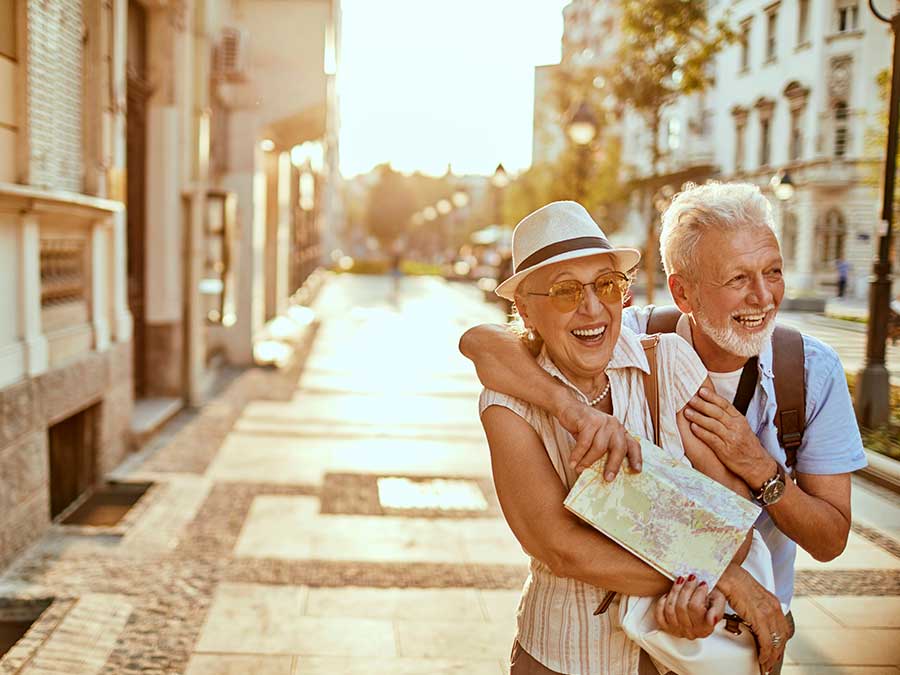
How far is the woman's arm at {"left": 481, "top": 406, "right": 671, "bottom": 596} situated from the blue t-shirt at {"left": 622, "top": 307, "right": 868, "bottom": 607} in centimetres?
48

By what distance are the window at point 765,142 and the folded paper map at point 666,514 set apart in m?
11.7

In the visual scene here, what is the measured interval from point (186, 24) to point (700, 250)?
31.0 ft

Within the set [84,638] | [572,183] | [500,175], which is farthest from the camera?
[500,175]


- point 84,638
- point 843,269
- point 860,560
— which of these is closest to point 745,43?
point 843,269

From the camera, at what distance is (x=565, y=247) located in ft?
7.29

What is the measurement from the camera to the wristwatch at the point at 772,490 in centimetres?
217

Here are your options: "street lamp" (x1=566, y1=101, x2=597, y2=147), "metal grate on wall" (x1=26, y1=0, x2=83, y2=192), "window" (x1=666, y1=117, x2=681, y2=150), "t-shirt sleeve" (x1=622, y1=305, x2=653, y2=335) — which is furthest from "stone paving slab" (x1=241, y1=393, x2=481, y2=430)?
"window" (x1=666, y1=117, x2=681, y2=150)

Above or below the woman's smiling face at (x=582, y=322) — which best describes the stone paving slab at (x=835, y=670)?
below

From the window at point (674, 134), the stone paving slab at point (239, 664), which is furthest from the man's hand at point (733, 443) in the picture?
the window at point (674, 134)

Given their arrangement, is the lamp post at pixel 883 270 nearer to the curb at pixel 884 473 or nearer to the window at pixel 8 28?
the curb at pixel 884 473

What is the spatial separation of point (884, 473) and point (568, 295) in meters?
4.48

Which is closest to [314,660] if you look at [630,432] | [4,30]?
[630,432]

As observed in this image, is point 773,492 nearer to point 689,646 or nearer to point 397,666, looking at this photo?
point 689,646

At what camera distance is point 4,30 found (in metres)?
Answer: 5.61
